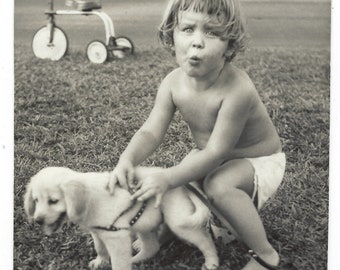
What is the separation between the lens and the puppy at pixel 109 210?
0.89 meters

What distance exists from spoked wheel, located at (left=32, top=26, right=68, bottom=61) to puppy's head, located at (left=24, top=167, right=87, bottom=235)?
41cm

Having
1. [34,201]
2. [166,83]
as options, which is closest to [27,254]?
[34,201]

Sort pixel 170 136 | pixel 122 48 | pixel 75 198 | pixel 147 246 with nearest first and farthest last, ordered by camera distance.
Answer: pixel 75 198
pixel 147 246
pixel 170 136
pixel 122 48

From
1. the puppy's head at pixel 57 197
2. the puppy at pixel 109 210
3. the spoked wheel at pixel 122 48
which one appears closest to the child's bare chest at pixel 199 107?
the puppy at pixel 109 210

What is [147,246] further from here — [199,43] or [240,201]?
[199,43]

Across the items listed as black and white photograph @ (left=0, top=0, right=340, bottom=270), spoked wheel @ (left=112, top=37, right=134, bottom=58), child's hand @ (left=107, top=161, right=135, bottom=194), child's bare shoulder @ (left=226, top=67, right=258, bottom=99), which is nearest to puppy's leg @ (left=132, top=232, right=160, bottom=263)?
black and white photograph @ (left=0, top=0, right=340, bottom=270)

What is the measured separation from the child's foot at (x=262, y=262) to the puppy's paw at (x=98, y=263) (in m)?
0.23

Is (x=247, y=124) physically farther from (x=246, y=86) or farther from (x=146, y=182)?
(x=146, y=182)

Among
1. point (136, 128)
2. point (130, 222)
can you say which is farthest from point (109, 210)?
point (136, 128)

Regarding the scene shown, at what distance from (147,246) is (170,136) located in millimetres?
216

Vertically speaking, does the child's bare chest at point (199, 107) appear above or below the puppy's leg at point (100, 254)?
above

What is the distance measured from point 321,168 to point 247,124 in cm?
26

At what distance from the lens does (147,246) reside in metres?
0.99

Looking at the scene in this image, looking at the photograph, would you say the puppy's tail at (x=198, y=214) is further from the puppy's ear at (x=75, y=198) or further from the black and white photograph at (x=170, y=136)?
the puppy's ear at (x=75, y=198)
